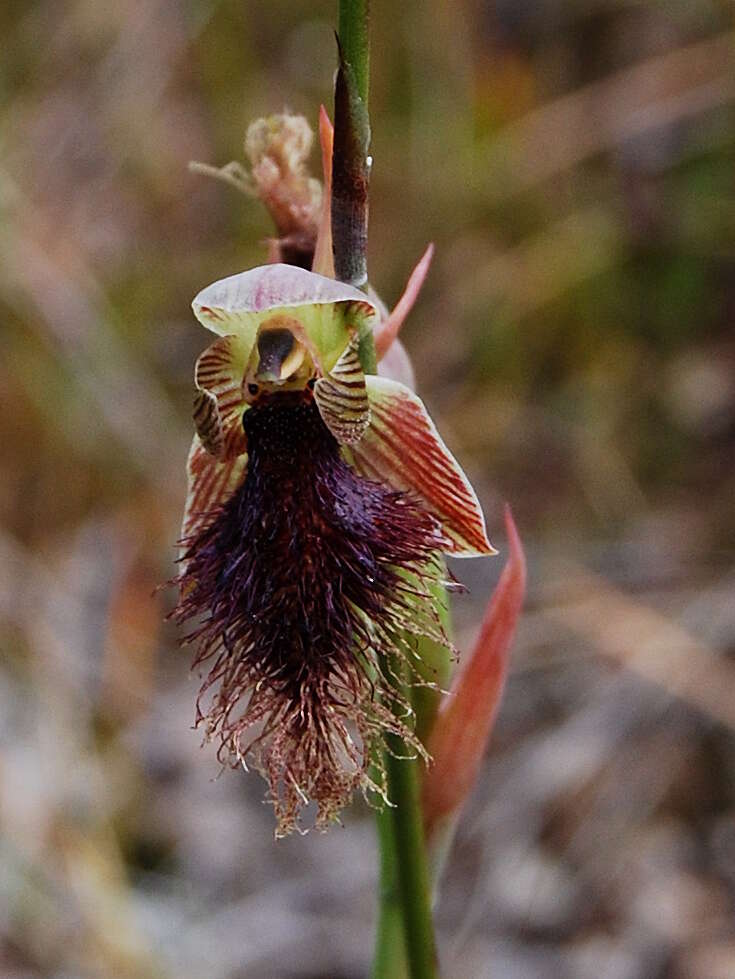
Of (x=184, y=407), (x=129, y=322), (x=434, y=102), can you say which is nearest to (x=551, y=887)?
(x=184, y=407)

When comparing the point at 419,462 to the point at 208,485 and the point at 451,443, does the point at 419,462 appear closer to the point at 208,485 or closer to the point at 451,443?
the point at 208,485

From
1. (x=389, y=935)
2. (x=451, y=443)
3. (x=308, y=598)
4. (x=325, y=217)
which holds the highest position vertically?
(x=325, y=217)

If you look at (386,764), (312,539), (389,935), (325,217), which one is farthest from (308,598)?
(389,935)

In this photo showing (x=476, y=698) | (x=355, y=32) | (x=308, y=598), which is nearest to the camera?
(x=355, y=32)

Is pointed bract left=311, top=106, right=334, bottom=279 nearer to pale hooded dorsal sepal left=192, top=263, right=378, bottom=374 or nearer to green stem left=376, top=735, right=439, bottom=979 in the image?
pale hooded dorsal sepal left=192, top=263, right=378, bottom=374

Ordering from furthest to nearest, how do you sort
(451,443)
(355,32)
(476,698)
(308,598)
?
(451,443) → (476,698) → (308,598) → (355,32)

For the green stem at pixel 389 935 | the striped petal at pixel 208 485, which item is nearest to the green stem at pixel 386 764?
the green stem at pixel 389 935
